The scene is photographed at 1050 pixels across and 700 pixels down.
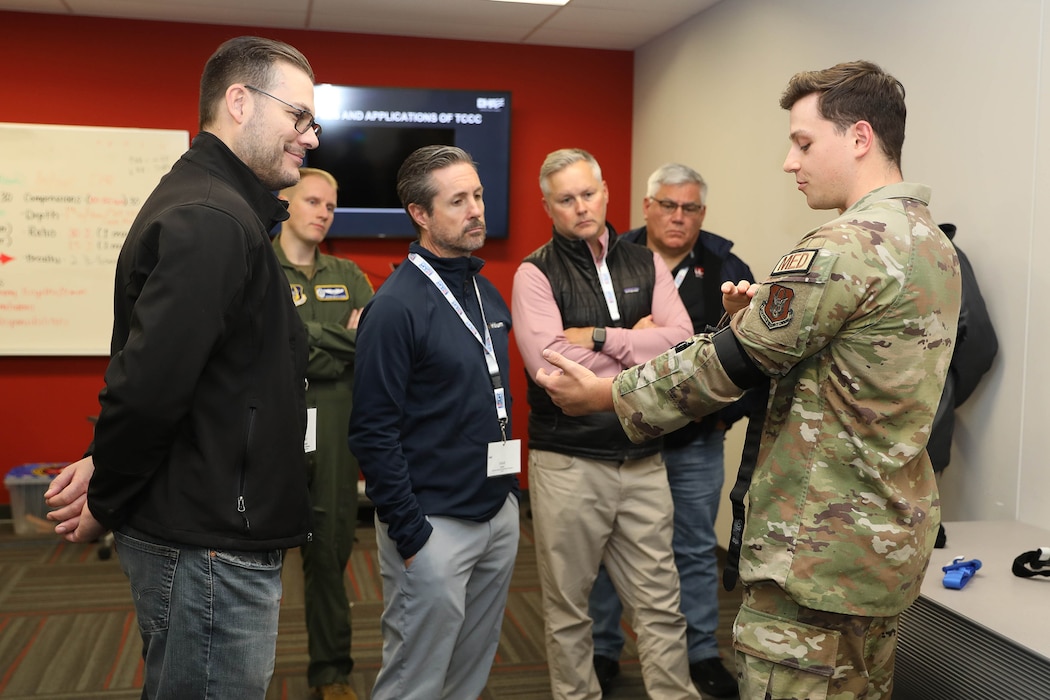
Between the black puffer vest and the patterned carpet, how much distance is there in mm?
941

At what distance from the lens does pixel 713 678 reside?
3062mm

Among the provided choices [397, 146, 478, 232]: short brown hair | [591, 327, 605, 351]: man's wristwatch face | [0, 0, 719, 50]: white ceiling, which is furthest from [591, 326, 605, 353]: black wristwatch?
[0, 0, 719, 50]: white ceiling

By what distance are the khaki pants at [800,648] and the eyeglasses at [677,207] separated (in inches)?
77.1

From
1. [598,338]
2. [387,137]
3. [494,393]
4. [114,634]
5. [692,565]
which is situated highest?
[387,137]

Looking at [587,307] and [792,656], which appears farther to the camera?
[587,307]

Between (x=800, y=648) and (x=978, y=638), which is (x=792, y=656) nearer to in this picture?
(x=800, y=648)

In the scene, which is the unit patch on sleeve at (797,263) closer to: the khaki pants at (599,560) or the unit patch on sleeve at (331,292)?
the khaki pants at (599,560)

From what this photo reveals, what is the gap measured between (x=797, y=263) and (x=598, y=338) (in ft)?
4.03

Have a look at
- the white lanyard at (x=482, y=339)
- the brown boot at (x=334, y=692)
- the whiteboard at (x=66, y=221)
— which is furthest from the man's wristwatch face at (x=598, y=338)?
the whiteboard at (x=66, y=221)

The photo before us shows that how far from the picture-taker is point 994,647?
69.6 inches

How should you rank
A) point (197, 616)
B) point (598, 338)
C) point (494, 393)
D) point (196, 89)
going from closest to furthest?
point (197, 616), point (494, 393), point (598, 338), point (196, 89)

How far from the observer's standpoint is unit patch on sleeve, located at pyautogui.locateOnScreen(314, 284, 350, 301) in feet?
10.6

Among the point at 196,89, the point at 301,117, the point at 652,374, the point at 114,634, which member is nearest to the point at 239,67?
the point at 301,117

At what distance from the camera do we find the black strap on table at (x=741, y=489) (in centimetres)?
165
